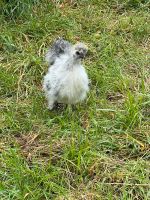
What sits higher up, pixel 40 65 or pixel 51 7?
pixel 51 7

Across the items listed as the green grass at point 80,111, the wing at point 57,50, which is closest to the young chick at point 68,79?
the wing at point 57,50

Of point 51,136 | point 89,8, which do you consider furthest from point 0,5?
point 51,136

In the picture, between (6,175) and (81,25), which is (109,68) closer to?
(81,25)

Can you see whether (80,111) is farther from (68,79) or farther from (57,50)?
(57,50)

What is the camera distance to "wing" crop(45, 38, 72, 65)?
392 centimetres

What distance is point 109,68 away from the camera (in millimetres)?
4426

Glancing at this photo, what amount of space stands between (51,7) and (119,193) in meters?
2.42

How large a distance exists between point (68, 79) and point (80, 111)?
0.29 meters

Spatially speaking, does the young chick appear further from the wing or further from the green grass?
the green grass

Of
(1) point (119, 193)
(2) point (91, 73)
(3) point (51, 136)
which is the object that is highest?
(2) point (91, 73)

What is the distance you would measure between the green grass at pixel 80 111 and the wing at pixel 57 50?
282 millimetres

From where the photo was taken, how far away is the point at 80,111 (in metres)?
3.96

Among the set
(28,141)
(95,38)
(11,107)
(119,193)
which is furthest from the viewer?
(95,38)

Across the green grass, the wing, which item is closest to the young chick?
the wing
